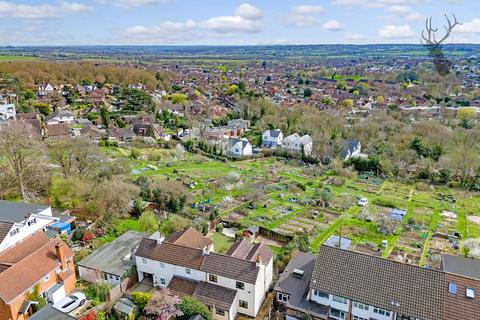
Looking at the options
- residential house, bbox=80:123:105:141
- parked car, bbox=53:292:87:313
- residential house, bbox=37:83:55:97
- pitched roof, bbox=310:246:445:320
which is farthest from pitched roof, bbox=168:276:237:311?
residential house, bbox=37:83:55:97

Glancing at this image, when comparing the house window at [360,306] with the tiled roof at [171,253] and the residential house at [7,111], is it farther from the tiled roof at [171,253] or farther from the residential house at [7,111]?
the residential house at [7,111]

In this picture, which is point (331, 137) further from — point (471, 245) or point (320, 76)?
point (320, 76)

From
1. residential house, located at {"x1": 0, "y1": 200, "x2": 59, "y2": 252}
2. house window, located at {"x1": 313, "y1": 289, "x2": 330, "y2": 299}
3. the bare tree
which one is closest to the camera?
house window, located at {"x1": 313, "y1": 289, "x2": 330, "y2": 299}

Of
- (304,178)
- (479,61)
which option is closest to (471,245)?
(304,178)

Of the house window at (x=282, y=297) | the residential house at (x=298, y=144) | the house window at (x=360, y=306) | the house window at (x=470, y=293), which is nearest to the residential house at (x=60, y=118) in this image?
the residential house at (x=298, y=144)

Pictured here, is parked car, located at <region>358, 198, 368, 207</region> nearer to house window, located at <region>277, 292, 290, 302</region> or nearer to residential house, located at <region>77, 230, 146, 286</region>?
house window, located at <region>277, 292, 290, 302</region>

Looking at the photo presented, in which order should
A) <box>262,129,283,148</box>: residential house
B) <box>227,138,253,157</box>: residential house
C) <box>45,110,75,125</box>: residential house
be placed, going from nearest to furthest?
<box>227,138,253,157</box>: residential house → <box>262,129,283,148</box>: residential house → <box>45,110,75,125</box>: residential house

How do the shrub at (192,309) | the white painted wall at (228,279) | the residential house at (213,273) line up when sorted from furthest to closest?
the white painted wall at (228,279) < the residential house at (213,273) < the shrub at (192,309)
